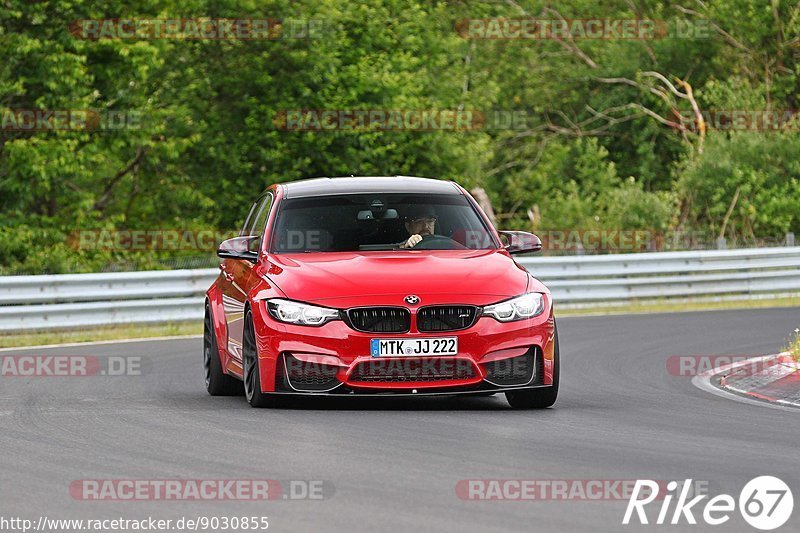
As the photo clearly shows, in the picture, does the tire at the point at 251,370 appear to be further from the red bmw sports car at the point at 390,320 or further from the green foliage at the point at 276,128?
the green foliage at the point at 276,128

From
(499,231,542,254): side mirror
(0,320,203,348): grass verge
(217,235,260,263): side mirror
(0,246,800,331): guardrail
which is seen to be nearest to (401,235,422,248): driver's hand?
(499,231,542,254): side mirror

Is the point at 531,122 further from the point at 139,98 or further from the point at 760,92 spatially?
the point at 139,98

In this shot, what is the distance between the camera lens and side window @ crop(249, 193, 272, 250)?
1299 cm

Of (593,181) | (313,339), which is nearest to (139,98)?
(593,181)

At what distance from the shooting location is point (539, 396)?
38.6 ft

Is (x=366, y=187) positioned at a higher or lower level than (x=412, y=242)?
higher

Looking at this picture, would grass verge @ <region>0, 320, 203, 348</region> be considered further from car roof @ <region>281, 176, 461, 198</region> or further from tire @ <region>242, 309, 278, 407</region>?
tire @ <region>242, 309, 278, 407</region>

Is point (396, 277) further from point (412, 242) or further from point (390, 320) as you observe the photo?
point (412, 242)

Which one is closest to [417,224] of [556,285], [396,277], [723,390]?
[396,277]

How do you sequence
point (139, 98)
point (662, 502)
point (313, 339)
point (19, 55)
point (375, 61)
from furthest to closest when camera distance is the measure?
point (375, 61) → point (139, 98) → point (19, 55) → point (313, 339) → point (662, 502)

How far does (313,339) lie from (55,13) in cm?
2651

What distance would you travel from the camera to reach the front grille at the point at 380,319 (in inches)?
437

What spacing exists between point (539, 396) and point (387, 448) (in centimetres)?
A: 249

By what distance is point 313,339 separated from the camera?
36.6 ft
